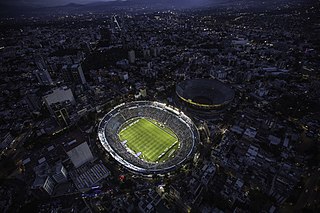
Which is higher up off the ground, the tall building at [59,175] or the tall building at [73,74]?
the tall building at [73,74]

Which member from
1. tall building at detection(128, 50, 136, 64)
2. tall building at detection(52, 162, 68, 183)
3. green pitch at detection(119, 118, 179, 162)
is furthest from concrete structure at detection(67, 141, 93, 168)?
tall building at detection(128, 50, 136, 64)

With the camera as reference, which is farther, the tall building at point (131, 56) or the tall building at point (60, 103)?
the tall building at point (131, 56)

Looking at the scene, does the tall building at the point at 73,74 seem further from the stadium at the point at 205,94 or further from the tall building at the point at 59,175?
the tall building at the point at 59,175

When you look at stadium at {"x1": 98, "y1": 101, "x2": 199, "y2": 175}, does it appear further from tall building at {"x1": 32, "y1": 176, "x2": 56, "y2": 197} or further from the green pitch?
tall building at {"x1": 32, "y1": 176, "x2": 56, "y2": 197}

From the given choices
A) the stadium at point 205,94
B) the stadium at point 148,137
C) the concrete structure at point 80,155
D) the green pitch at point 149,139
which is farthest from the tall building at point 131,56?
the concrete structure at point 80,155

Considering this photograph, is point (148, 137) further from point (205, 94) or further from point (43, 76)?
point (43, 76)

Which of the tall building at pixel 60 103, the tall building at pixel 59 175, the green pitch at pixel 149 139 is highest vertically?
the tall building at pixel 60 103

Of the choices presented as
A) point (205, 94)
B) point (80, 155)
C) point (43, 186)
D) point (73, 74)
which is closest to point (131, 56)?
point (73, 74)

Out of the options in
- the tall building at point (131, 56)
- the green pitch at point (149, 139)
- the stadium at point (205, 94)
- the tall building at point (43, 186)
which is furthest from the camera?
the tall building at point (131, 56)

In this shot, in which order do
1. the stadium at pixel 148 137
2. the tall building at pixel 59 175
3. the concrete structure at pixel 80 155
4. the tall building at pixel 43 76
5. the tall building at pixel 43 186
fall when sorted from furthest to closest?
the tall building at pixel 43 76, the stadium at pixel 148 137, the concrete structure at pixel 80 155, the tall building at pixel 59 175, the tall building at pixel 43 186
